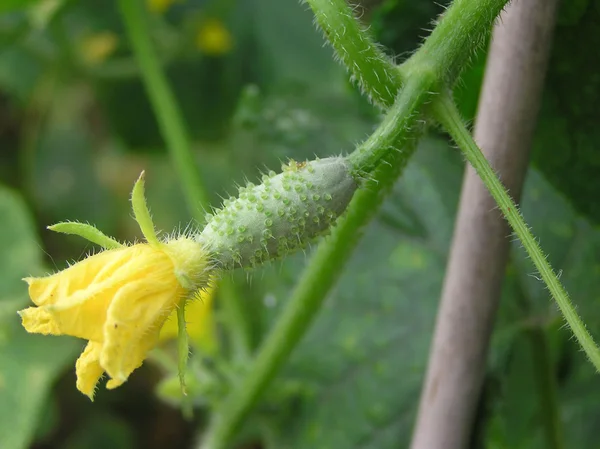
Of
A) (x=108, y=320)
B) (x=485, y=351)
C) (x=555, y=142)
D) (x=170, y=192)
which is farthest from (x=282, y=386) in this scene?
(x=170, y=192)

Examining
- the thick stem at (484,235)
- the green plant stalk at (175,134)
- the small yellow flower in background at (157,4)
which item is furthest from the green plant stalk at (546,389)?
the small yellow flower in background at (157,4)

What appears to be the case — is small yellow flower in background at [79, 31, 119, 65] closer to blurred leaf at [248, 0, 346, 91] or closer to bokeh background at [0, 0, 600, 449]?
bokeh background at [0, 0, 600, 449]

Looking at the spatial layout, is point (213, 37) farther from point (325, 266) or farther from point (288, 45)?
point (325, 266)

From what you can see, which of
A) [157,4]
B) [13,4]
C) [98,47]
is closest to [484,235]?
[13,4]

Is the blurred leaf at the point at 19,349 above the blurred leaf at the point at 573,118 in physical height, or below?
above

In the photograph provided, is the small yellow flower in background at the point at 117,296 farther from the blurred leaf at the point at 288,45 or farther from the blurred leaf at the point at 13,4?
the blurred leaf at the point at 288,45

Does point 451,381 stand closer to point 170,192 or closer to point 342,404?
point 342,404

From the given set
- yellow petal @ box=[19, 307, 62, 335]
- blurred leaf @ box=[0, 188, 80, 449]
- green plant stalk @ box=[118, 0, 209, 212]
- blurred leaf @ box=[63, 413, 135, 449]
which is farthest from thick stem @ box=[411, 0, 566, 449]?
blurred leaf @ box=[63, 413, 135, 449]
